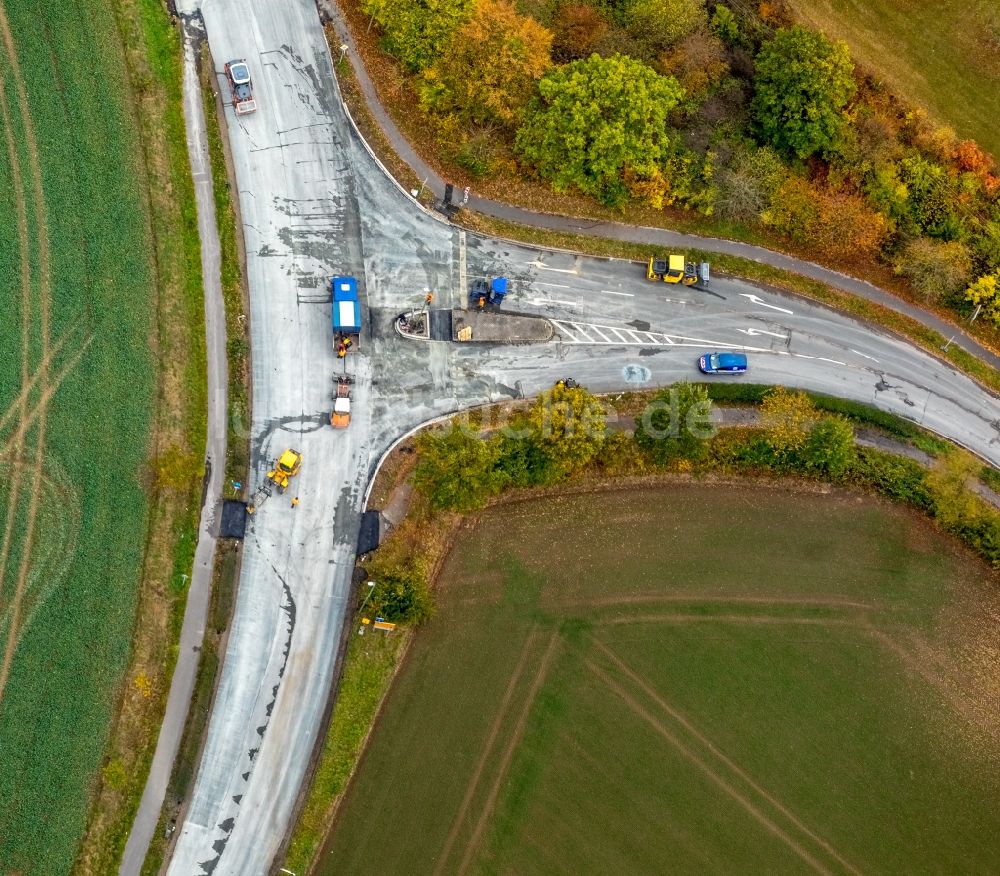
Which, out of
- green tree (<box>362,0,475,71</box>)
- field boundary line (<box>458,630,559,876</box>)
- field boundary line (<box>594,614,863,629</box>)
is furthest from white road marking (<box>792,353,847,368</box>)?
green tree (<box>362,0,475,71</box>)

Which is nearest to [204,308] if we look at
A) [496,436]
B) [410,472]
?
[410,472]

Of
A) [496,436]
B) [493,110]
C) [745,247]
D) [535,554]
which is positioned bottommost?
[535,554]

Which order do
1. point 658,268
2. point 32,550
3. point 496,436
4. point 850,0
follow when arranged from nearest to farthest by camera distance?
point 32,550, point 496,436, point 658,268, point 850,0

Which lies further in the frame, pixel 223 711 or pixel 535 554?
pixel 535 554

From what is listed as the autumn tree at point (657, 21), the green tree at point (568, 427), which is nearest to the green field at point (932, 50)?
the autumn tree at point (657, 21)

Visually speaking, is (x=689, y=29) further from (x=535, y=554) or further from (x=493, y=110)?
(x=535, y=554)

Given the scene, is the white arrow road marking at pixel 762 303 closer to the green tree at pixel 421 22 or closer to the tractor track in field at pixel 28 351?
the green tree at pixel 421 22

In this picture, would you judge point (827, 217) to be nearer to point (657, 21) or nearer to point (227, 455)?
point (657, 21)

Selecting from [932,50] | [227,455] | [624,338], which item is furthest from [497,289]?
[932,50]
